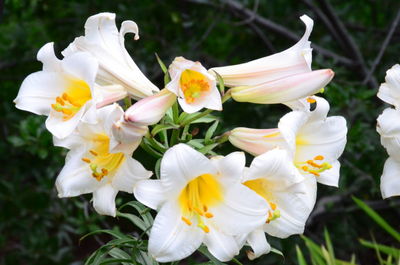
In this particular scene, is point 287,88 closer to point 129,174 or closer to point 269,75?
point 269,75

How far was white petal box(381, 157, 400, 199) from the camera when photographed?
1.77 m

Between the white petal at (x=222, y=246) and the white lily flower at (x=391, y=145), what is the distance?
0.54 m

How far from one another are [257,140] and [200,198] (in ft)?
0.59

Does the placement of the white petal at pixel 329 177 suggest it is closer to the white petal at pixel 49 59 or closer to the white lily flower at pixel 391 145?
the white lily flower at pixel 391 145

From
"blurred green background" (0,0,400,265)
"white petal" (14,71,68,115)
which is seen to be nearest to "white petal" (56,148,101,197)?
"white petal" (14,71,68,115)

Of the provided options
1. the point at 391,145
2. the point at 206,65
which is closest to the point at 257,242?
the point at 391,145

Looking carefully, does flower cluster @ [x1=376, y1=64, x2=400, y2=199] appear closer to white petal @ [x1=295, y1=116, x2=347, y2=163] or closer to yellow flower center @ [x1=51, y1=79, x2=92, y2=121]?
white petal @ [x1=295, y1=116, x2=347, y2=163]

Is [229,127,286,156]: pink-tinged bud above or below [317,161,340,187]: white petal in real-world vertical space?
above

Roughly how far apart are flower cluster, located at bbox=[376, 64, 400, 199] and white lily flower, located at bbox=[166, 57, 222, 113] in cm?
55

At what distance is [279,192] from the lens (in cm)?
146

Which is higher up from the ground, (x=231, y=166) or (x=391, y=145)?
(x=231, y=166)

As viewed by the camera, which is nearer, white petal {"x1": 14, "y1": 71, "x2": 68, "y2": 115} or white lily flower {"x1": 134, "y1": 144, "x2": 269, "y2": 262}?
white lily flower {"x1": 134, "y1": 144, "x2": 269, "y2": 262}

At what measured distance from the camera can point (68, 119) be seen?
143 cm

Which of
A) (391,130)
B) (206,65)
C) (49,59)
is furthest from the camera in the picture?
(206,65)
